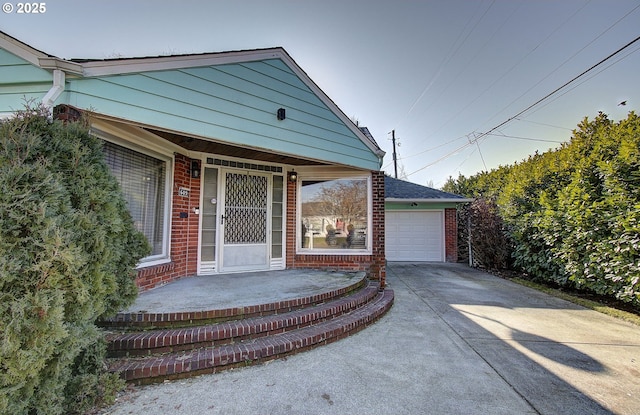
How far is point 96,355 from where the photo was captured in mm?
2242

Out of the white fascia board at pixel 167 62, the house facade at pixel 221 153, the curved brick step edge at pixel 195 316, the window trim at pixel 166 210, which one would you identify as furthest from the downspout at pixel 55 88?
the curved brick step edge at pixel 195 316

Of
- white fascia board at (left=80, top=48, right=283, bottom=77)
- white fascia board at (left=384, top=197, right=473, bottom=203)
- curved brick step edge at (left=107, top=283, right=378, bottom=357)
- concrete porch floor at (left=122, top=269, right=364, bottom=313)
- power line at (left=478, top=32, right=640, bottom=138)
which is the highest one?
power line at (left=478, top=32, right=640, bottom=138)

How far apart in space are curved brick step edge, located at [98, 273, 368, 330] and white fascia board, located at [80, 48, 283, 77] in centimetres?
254

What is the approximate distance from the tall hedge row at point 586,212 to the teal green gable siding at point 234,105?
14.8 feet

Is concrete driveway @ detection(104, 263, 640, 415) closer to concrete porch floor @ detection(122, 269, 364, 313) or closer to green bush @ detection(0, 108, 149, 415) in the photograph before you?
green bush @ detection(0, 108, 149, 415)

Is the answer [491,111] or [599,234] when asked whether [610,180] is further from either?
[491,111]

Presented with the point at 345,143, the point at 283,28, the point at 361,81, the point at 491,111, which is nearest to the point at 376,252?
the point at 345,143

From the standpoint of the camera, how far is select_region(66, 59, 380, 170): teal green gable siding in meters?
3.06

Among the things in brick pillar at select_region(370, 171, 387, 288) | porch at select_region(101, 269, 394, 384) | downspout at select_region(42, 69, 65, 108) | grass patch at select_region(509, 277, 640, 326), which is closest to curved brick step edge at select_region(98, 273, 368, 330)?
porch at select_region(101, 269, 394, 384)

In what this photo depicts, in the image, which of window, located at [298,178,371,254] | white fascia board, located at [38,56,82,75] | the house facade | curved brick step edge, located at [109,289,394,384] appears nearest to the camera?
curved brick step edge, located at [109,289,394,384]

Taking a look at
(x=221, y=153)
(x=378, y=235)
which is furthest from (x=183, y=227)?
(x=378, y=235)

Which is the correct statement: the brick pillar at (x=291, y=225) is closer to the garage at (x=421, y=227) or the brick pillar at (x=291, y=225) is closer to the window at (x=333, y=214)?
the window at (x=333, y=214)

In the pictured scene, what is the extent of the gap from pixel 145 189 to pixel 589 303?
846 cm

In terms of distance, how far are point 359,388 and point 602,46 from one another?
8.24 meters
